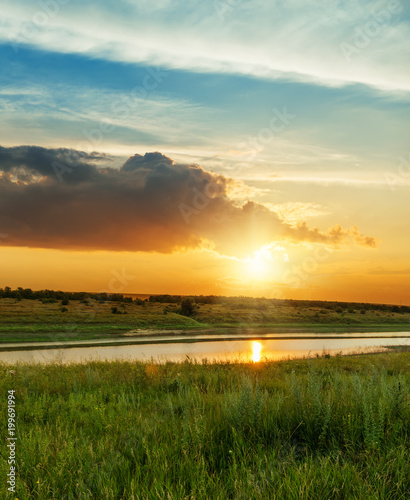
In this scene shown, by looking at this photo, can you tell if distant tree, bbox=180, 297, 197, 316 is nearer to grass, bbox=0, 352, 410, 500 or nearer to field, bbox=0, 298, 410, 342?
field, bbox=0, 298, 410, 342

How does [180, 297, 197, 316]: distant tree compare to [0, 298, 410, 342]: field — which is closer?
[0, 298, 410, 342]: field

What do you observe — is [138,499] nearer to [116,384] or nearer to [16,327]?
[116,384]

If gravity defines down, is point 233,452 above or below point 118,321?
above

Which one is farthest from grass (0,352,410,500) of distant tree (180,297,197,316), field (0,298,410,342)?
distant tree (180,297,197,316)

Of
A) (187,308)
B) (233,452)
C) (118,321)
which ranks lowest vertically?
(118,321)

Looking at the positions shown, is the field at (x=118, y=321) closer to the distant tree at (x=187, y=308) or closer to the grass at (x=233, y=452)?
the distant tree at (x=187, y=308)

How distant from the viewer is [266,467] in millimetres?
4465

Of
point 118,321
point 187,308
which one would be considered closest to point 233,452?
point 118,321

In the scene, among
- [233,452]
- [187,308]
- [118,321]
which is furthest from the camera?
[187,308]

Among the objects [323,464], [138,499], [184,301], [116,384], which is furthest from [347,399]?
[184,301]

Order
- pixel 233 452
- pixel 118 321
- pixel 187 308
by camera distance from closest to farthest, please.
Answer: pixel 233 452 < pixel 118 321 < pixel 187 308

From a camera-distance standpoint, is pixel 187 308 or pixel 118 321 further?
pixel 187 308

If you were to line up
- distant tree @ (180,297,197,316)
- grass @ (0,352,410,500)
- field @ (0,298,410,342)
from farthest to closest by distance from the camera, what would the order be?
distant tree @ (180,297,197,316), field @ (0,298,410,342), grass @ (0,352,410,500)

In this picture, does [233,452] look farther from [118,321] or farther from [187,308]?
[187,308]
